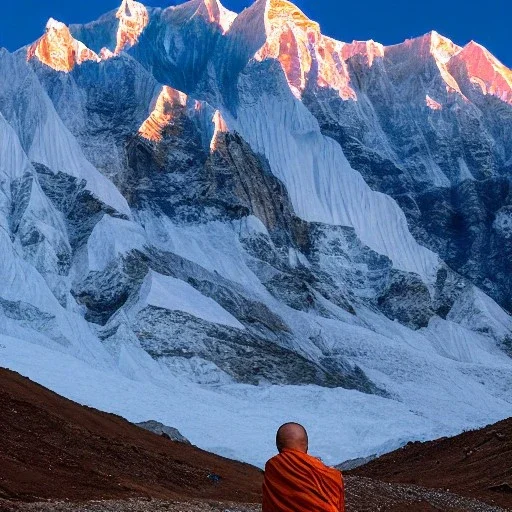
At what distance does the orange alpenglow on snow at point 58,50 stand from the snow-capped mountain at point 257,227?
27cm

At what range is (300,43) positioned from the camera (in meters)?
130

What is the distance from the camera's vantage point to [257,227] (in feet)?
308

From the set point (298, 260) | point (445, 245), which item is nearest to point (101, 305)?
point (298, 260)

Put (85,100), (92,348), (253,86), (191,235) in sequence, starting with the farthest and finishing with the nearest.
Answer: (253,86)
(85,100)
(191,235)
(92,348)

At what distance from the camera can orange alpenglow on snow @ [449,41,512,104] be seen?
149 metres

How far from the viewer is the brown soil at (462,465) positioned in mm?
24625

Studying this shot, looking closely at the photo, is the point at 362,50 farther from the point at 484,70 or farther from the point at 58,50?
the point at 58,50

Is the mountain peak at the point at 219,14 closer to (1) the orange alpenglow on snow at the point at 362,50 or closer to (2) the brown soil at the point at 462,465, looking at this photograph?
(1) the orange alpenglow on snow at the point at 362,50

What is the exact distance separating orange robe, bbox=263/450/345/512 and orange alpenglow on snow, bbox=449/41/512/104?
146m

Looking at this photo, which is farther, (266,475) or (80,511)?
(80,511)

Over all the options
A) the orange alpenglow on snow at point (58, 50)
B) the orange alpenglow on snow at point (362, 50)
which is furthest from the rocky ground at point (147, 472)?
the orange alpenglow on snow at point (362, 50)

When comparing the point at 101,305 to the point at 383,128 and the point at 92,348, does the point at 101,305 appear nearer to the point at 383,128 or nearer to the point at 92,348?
the point at 92,348

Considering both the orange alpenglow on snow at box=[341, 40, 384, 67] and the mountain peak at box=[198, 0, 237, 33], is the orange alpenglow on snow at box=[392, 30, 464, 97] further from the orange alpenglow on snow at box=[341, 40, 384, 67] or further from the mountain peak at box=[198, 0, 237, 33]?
the mountain peak at box=[198, 0, 237, 33]

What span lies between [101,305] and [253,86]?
50414 millimetres
